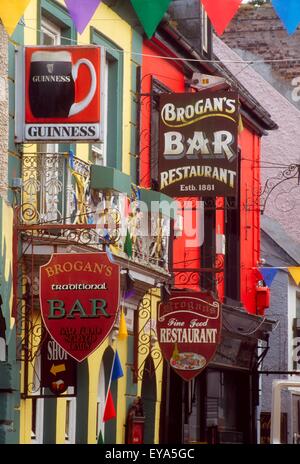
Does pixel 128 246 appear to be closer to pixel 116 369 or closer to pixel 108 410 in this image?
pixel 116 369

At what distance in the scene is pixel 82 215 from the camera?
18.6 m

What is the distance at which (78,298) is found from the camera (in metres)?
17.6

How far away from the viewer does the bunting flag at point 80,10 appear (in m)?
16.3

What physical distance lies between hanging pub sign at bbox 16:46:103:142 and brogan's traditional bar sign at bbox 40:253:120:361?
4.76ft

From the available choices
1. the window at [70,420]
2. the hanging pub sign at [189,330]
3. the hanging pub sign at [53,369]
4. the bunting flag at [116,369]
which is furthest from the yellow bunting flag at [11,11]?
the hanging pub sign at [189,330]

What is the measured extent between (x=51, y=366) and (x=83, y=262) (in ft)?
5.88

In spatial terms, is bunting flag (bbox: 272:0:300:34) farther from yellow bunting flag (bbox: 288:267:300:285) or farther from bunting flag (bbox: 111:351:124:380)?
yellow bunting flag (bbox: 288:267:300:285)

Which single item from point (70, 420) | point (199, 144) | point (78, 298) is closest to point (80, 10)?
point (78, 298)

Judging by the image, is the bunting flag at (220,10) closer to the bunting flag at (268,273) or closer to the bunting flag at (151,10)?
the bunting flag at (151,10)

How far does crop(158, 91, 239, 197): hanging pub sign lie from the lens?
21.5 meters

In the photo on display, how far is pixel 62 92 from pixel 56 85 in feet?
0.35
